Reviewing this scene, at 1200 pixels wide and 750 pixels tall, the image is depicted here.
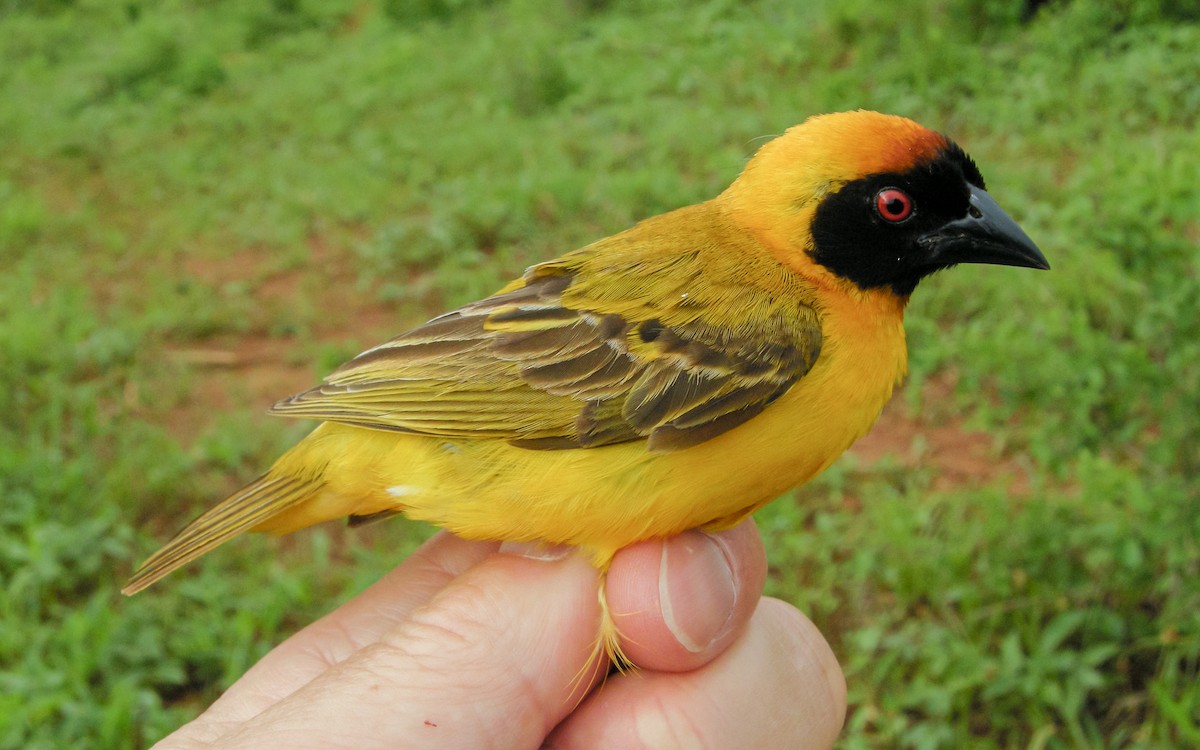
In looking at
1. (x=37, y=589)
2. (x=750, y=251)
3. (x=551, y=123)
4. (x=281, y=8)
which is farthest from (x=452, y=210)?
(x=281, y=8)

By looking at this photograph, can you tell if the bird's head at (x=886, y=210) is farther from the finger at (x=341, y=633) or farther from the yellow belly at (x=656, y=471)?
the finger at (x=341, y=633)

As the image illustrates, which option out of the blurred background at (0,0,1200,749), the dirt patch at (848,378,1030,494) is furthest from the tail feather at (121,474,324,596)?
the dirt patch at (848,378,1030,494)

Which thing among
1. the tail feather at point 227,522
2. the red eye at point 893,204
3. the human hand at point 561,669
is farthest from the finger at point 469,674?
the red eye at point 893,204

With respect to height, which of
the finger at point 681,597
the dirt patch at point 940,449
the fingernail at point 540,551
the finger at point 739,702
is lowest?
the dirt patch at point 940,449

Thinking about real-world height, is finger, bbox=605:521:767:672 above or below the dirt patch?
above

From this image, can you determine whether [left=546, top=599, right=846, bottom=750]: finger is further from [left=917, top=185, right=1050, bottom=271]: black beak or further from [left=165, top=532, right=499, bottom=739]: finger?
[left=917, top=185, right=1050, bottom=271]: black beak

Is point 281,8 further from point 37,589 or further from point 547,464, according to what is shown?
point 547,464

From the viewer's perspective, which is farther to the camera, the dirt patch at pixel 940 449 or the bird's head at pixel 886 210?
the dirt patch at pixel 940 449
